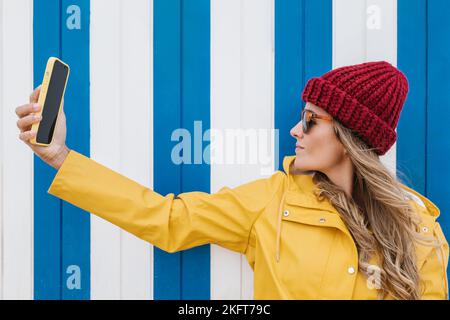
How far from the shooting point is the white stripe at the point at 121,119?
1510 millimetres

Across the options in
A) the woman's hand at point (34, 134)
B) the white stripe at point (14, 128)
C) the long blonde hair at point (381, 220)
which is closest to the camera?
the woman's hand at point (34, 134)

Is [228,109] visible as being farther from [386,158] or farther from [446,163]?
[446,163]

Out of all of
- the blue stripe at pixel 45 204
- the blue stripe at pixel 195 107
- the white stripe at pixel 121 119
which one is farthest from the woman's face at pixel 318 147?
the blue stripe at pixel 45 204

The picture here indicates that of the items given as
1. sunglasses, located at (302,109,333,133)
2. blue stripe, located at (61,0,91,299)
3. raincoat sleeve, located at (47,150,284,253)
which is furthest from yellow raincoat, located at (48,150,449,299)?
blue stripe, located at (61,0,91,299)

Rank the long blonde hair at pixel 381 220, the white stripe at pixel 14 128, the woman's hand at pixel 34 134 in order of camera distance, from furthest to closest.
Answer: the white stripe at pixel 14 128, the long blonde hair at pixel 381 220, the woman's hand at pixel 34 134

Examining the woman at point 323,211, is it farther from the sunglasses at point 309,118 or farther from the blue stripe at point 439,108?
the blue stripe at point 439,108

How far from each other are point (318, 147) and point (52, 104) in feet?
2.54

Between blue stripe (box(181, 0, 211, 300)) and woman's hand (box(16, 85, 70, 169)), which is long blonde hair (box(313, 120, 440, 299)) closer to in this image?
blue stripe (box(181, 0, 211, 300))

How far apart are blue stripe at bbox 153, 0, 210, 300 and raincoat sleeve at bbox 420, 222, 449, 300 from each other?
0.71m

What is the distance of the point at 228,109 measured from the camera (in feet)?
4.99

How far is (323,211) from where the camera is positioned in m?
1.29

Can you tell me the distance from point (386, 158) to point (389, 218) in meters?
0.31
